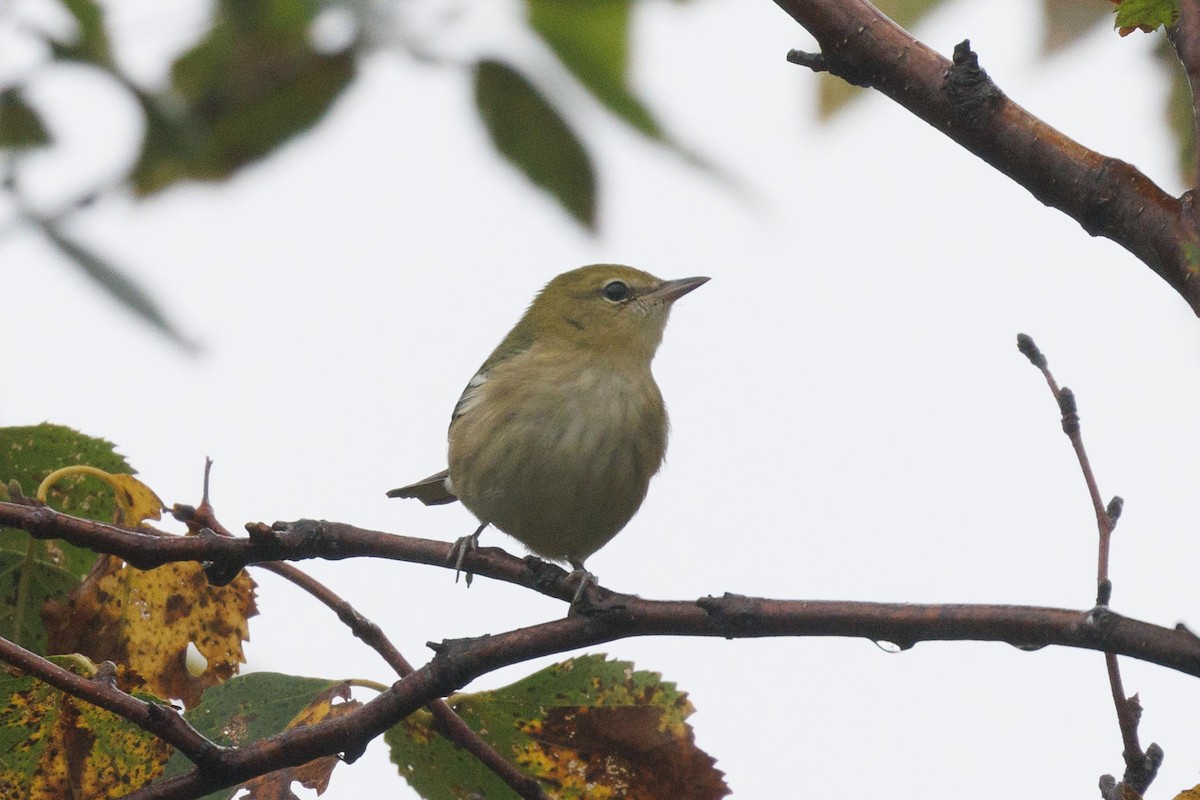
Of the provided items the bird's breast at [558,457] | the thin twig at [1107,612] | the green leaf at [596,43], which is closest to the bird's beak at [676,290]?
the bird's breast at [558,457]

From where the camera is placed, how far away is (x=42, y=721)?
2.65m

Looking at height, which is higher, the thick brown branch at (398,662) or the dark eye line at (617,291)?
the dark eye line at (617,291)

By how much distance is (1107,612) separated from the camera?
6.87 feet

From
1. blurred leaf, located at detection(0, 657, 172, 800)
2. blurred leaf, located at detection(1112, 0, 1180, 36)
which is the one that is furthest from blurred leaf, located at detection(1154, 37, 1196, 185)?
blurred leaf, located at detection(0, 657, 172, 800)

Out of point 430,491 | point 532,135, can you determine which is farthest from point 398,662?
point 430,491

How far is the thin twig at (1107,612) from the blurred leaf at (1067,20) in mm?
876

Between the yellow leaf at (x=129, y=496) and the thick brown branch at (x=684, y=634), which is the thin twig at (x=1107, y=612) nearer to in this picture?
the thick brown branch at (x=684, y=634)

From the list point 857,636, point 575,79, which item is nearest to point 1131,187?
point 857,636

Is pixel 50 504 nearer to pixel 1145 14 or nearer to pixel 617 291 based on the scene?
pixel 1145 14

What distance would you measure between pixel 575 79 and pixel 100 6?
3.61 ft

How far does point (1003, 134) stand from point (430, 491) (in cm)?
383

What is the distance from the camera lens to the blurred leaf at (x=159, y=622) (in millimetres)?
2938

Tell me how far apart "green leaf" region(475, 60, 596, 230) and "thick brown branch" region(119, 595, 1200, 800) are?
1.04m

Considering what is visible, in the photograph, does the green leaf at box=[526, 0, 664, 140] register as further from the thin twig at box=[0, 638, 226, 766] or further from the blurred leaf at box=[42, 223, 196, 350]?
the thin twig at box=[0, 638, 226, 766]
